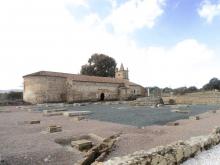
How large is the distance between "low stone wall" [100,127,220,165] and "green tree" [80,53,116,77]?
54788 millimetres

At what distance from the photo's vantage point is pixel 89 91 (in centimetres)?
4506

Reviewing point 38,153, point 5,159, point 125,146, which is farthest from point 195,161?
point 5,159

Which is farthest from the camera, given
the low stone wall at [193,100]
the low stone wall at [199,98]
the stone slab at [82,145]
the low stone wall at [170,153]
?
the low stone wall at [193,100]

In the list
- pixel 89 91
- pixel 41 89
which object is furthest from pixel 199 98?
pixel 41 89

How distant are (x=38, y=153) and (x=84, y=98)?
125 ft

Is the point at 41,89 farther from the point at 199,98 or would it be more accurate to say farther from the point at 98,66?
the point at 199,98

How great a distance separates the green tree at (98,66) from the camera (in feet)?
199

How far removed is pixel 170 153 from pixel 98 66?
5719 centimetres

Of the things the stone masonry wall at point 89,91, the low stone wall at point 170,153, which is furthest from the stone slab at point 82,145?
the stone masonry wall at point 89,91

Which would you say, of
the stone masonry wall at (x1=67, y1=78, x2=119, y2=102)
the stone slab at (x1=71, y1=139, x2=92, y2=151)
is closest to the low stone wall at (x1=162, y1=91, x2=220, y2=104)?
the stone masonry wall at (x1=67, y1=78, x2=119, y2=102)

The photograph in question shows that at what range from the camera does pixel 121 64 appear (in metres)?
63.2

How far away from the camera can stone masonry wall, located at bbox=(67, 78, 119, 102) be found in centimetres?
4219

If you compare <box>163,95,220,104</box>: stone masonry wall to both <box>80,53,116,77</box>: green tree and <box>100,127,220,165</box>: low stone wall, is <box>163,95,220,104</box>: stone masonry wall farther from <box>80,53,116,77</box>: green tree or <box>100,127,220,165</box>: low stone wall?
<box>100,127,220,165</box>: low stone wall

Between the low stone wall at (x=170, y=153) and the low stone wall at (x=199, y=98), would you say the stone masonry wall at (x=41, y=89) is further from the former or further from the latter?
the low stone wall at (x=170, y=153)
